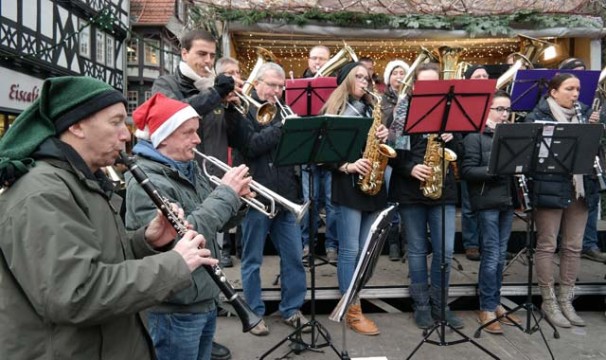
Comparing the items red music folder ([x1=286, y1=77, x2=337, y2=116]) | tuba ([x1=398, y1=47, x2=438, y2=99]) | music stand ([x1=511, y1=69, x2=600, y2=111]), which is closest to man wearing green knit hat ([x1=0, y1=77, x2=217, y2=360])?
red music folder ([x1=286, y1=77, x2=337, y2=116])

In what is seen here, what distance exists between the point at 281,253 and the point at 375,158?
1.28 metres

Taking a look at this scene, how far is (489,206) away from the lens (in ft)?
16.2

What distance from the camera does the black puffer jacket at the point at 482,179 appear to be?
4.92m

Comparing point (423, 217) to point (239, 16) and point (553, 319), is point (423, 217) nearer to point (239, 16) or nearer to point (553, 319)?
Result: point (553, 319)

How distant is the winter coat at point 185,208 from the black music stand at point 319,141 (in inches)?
49.8

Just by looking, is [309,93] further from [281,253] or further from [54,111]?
[54,111]

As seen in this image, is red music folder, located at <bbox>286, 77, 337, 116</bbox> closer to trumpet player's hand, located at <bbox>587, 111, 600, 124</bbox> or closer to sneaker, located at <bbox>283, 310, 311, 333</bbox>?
sneaker, located at <bbox>283, 310, 311, 333</bbox>

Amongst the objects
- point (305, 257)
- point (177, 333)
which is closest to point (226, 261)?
point (305, 257)

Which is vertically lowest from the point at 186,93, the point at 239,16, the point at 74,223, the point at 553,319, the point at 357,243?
the point at 553,319

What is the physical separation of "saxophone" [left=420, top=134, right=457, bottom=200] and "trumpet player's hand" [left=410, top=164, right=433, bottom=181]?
0.07m

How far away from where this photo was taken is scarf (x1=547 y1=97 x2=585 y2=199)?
508 cm

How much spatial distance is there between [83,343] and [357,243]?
10.7 feet

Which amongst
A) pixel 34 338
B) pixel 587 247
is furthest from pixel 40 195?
pixel 587 247

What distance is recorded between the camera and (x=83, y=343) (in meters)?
1.81
